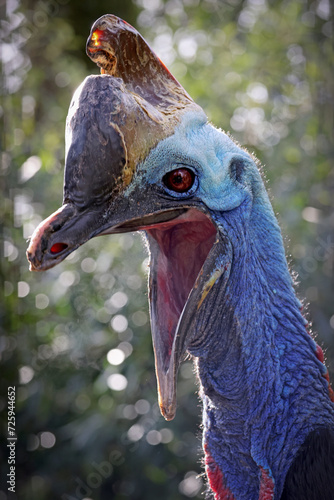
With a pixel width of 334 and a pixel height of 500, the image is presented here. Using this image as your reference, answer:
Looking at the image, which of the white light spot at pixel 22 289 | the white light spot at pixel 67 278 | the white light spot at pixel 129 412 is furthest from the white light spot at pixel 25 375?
the white light spot at pixel 129 412

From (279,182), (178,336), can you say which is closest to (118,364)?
(279,182)

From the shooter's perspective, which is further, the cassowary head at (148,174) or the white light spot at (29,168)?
the white light spot at (29,168)

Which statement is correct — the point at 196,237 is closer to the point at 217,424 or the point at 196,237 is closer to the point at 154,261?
the point at 154,261

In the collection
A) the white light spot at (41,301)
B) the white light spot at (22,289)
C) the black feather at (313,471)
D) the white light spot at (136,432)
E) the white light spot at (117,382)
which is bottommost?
the white light spot at (136,432)

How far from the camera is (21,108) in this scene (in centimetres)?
514

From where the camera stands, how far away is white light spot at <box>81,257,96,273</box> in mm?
4066

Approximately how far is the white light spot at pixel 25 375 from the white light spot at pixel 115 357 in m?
0.68

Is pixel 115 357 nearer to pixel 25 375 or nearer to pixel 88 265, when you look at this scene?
pixel 88 265

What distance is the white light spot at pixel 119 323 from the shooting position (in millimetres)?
3842

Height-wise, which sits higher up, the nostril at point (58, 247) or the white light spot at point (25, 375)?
the nostril at point (58, 247)

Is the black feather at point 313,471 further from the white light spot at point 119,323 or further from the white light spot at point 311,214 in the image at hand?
the white light spot at point 311,214

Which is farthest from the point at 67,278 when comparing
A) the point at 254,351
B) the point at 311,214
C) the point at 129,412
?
the point at 254,351

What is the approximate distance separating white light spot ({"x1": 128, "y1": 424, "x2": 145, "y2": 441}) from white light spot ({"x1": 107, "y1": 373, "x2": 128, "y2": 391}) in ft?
0.75

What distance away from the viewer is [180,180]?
1313 millimetres
